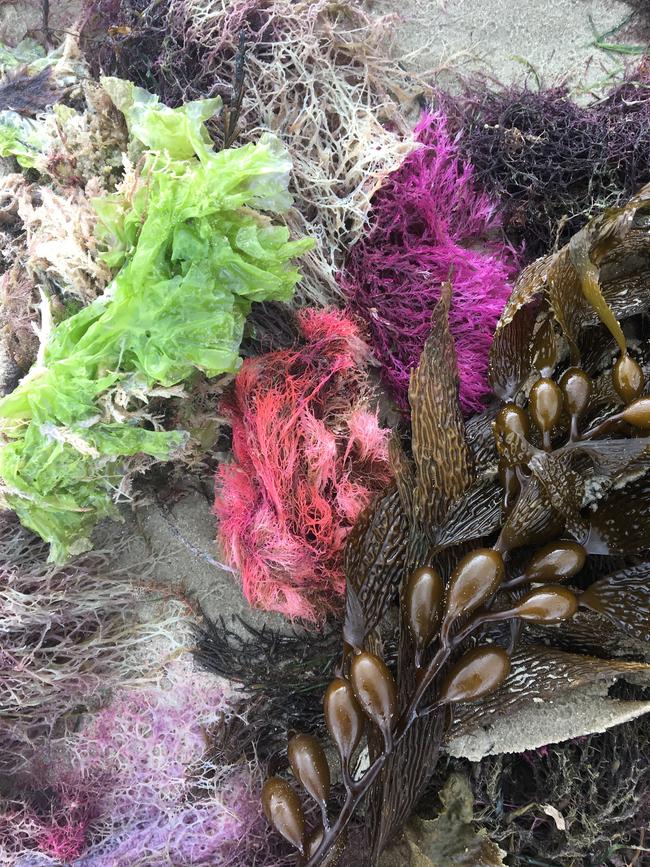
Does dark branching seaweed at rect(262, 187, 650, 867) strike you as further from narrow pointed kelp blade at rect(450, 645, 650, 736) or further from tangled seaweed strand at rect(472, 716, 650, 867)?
tangled seaweed strand at rect(472, 716, 650, 867)

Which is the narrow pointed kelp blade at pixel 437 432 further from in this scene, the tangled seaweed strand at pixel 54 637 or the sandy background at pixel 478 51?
the tangled seaweed strand at pixel 54 637

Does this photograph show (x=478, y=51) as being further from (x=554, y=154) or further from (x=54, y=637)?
(x=54, y=637)

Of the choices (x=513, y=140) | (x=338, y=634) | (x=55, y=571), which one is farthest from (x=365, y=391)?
(x=55, y=571)

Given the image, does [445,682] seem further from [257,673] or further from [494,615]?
[257,673]

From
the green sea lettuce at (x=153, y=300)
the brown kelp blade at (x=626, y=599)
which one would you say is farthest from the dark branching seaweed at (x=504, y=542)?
the green sea lettuce at (x=153, y=300)

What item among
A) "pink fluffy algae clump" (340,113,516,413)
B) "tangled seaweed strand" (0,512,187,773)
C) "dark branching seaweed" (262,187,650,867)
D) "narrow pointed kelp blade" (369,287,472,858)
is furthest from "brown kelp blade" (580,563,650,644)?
"tangled seaweed strand" (0,512,187,773)

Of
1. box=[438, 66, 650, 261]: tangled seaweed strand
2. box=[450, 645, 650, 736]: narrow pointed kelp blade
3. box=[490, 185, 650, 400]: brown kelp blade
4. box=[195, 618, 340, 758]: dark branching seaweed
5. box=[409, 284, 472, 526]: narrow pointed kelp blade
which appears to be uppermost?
box=[438, 66, 650, 261]: tangled seaweed strand
